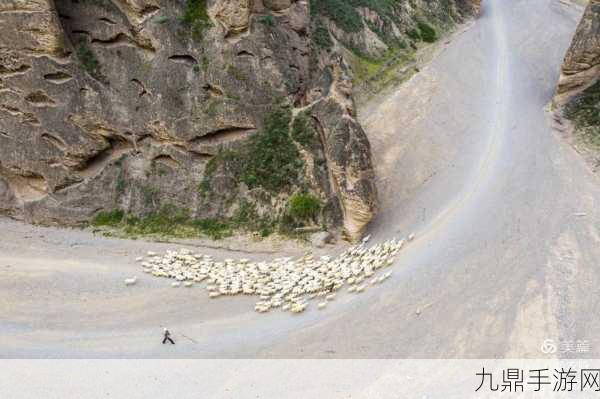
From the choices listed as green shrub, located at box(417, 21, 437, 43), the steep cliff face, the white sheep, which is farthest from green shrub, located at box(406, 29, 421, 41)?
the white sheep

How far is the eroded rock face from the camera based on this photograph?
31797 millimetres

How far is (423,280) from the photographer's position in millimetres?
21875

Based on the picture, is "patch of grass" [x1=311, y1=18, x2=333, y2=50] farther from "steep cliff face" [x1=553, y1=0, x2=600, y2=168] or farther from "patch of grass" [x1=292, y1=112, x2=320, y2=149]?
"steep cliff face" [x1=553, y1=0, x2=600, y2=168]

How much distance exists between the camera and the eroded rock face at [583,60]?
1252 inches

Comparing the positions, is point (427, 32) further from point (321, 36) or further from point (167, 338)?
point (167, 338)

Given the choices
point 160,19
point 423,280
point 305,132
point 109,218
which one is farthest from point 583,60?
point 109,218

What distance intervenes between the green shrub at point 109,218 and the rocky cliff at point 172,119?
0.23 m

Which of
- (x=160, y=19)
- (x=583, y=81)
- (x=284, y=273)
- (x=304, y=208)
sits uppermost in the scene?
(x=160, y=19)

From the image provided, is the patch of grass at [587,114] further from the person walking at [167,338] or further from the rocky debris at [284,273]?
the person walking at [167,338]

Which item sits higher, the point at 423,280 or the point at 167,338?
the point at 423,280

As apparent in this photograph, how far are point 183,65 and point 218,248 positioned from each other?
1038cm

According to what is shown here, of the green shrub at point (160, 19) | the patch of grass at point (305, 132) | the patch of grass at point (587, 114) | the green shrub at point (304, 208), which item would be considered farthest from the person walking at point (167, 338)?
the patch of grass at point (587, 114)

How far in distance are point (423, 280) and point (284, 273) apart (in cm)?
651
